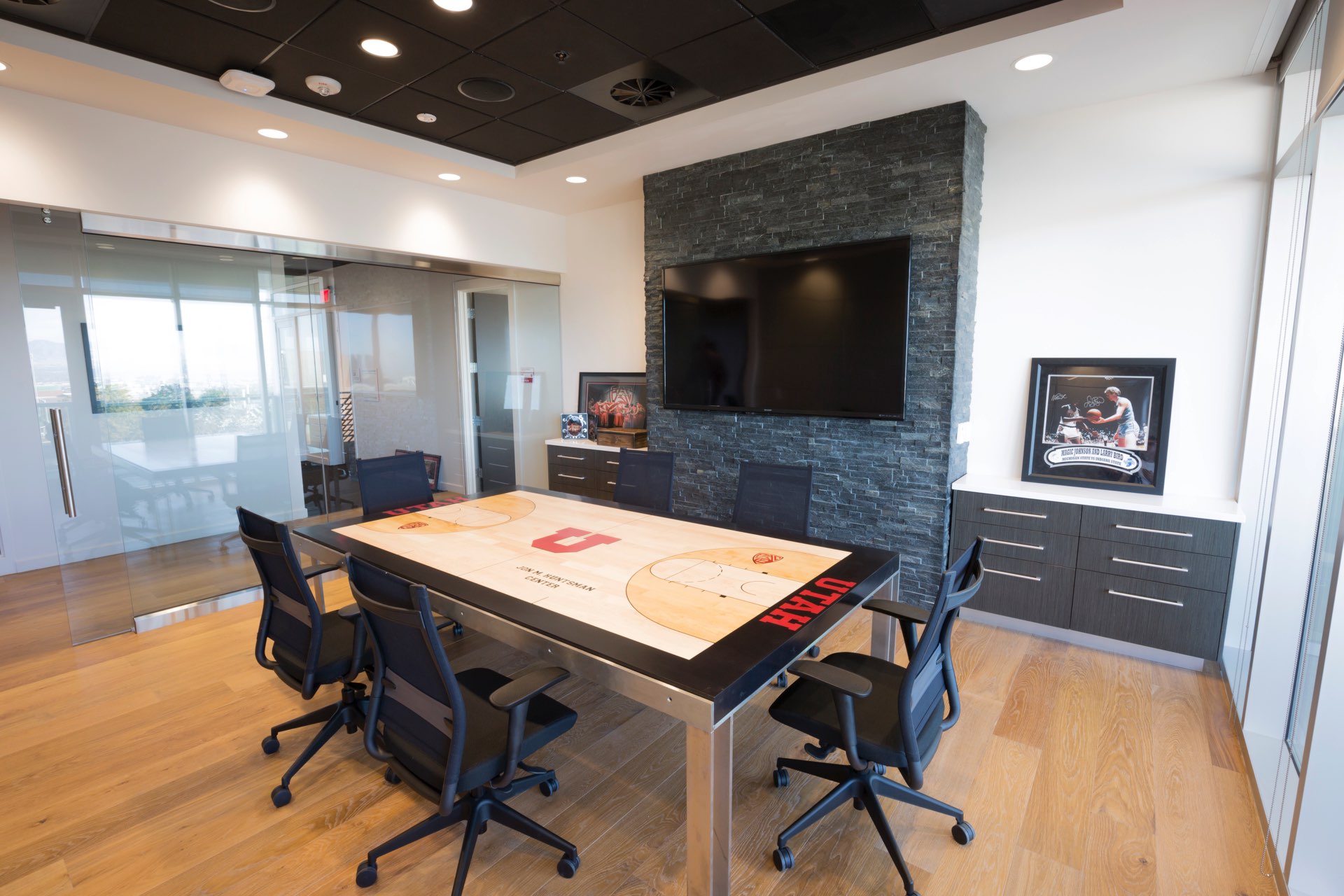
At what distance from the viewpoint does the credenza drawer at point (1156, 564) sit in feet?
9.58

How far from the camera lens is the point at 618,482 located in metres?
3.85

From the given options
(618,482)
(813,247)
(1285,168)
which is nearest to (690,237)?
(813,247)

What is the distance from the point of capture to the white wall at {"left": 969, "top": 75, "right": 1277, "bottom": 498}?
3127 mm

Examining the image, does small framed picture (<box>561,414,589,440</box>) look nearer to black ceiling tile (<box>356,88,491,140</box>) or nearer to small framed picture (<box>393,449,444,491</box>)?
small framed picture (<box>393,449,444,491</box>)

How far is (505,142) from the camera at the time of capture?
421 cm

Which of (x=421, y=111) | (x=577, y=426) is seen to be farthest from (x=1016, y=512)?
(x=421, y=111)

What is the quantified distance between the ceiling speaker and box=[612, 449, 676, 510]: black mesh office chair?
2174mm

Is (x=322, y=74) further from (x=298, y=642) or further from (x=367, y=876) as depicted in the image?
(x=367, y=876)

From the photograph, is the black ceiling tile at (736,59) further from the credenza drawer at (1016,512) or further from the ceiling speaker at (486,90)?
the credenza drawer at (1016,512)

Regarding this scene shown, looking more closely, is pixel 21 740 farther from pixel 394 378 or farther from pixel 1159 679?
pixel 1159 679

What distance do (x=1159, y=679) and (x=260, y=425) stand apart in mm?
5541

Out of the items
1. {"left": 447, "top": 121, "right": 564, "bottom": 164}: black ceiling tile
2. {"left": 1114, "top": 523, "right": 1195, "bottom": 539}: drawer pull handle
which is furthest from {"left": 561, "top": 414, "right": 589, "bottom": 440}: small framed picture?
{"left": 1114, "top": 523, "right": 1195, "bottom": 539}: drawer pull handle

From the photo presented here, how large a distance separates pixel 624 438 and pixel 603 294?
1424 millimetres

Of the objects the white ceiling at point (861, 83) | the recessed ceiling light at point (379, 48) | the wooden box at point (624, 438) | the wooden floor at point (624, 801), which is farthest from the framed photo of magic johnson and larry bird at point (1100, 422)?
the recessed ceiling light at point (379, 48)
